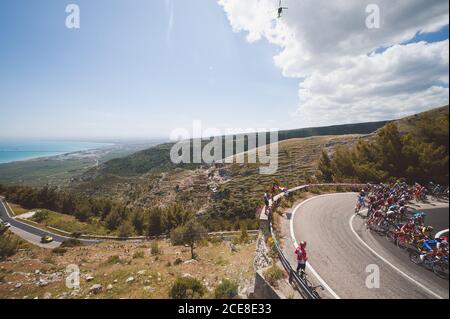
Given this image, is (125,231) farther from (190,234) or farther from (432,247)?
(432,247)

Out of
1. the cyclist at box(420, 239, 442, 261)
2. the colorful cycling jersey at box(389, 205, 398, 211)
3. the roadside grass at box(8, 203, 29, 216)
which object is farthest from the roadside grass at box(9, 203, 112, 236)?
the cyclist at box(420, 239, 442, 261)

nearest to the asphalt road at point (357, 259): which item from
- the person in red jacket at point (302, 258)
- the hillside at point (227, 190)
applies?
the person in red jacket at point (302, 258)

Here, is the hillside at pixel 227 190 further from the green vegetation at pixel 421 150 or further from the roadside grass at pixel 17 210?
the green vegetation at pixel 421 150

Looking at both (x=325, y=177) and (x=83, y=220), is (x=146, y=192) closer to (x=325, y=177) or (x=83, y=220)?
(x=83, y=220)

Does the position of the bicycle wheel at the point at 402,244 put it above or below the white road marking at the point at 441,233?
below
